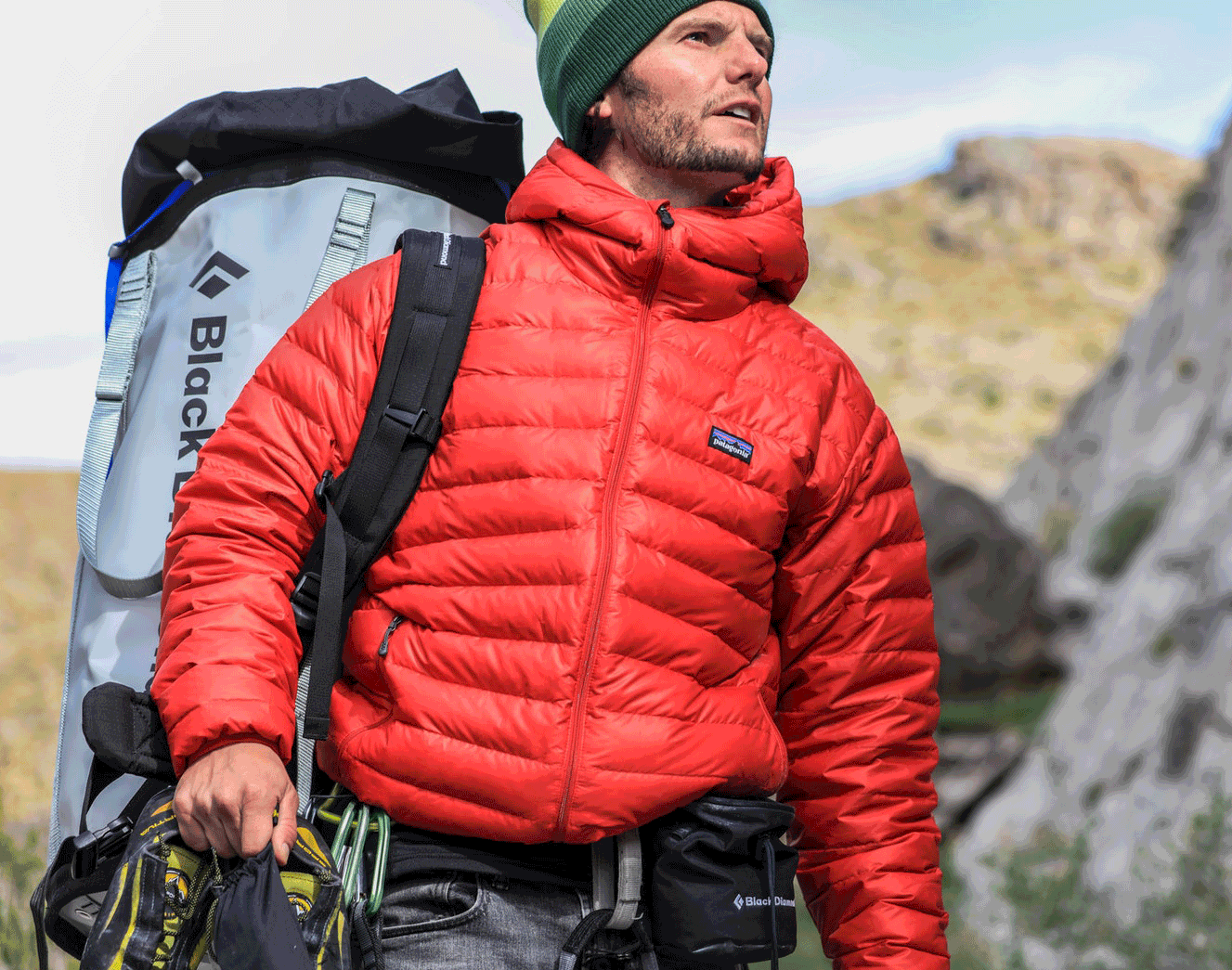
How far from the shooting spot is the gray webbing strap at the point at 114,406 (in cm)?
231

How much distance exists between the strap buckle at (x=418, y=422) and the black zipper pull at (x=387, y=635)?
28 cm

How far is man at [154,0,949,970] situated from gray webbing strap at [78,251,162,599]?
0.54 m

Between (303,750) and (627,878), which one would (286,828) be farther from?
(627,878)

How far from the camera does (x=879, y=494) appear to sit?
2.32m

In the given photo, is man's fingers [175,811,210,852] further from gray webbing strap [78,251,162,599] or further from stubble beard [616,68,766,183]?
stubble beard [616,68,766,183]

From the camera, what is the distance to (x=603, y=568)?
1872mm

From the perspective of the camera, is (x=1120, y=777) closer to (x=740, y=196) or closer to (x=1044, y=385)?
(x=740, y=196)

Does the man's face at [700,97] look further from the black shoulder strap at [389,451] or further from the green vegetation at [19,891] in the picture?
the green vegetation at [19,891]

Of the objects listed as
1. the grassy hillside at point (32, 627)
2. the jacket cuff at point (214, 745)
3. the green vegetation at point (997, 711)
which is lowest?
the green vegetation at point (997, 711)

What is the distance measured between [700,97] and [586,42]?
30 centimetres

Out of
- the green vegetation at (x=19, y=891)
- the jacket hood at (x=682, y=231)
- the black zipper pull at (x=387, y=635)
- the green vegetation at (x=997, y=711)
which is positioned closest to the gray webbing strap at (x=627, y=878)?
the black zipper pull at (x=387, y=635)

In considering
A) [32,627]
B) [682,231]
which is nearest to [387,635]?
[682,231]

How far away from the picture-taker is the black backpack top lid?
2.44 metres

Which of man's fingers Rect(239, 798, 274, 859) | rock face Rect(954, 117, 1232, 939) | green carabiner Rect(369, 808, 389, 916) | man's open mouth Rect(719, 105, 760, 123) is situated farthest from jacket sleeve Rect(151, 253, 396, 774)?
rock face Rect(954, 117, 1232, 939)
